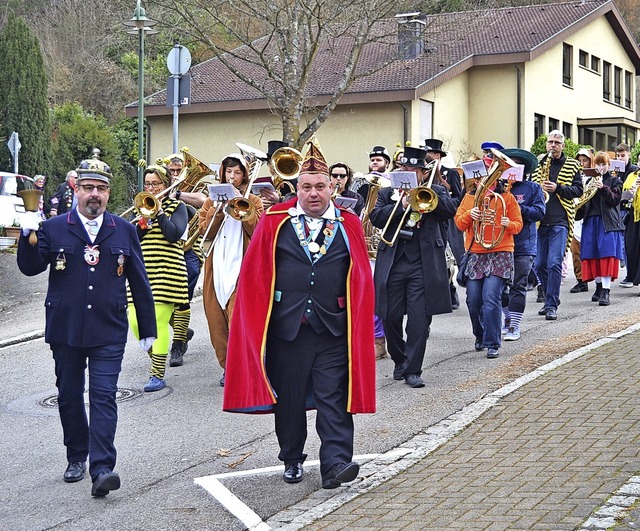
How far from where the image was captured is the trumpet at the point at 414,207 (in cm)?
938

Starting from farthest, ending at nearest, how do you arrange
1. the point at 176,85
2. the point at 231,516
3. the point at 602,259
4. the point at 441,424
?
the point at 176,85 → the point at 602,259 → the point at 441,424 → the point at 231,516

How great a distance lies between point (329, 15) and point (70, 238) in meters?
14.1

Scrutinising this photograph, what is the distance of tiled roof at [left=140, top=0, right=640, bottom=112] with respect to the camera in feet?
107

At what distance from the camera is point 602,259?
14820 millimetres

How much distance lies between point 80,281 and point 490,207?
195 inches

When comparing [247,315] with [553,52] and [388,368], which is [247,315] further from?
[553,52]

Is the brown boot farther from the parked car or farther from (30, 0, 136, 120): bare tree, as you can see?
(30, 0, 136, 120): bare tree

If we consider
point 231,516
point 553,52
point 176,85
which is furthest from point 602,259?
point 553,52

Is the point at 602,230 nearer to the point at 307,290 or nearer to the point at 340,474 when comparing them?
the point at 307,290

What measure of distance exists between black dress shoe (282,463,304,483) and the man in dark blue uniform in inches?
39.4

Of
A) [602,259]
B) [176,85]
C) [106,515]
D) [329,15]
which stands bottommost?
[106,515]

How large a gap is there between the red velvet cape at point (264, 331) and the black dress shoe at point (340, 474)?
13.2 inches

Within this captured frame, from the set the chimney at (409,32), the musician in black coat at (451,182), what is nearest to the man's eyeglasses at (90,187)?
the musician in black coat at (451,182)

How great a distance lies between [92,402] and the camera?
21.8 feet
